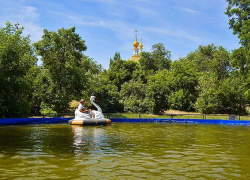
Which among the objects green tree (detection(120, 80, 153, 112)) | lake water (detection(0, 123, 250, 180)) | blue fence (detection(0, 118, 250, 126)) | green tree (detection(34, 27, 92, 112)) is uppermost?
green tree (detection(34, 27, 92, 112))

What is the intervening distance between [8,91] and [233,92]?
28128 mm

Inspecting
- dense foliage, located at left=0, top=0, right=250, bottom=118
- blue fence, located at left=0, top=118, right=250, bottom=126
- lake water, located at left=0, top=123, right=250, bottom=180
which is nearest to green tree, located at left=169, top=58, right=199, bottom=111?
dense foliage, located at left=0, top=0, right=250, bottom=118

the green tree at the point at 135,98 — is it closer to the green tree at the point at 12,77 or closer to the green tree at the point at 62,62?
the green tree at the point at 62,62

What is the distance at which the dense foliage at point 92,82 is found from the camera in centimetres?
2927

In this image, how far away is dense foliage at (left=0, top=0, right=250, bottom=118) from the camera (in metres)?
29.3

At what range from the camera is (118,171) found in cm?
805

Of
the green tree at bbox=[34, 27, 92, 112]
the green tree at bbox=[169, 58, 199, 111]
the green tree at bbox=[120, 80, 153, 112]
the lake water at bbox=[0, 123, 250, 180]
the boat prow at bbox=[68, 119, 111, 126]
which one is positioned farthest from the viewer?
the green tree at bbox=[169, 58, 199, 111]

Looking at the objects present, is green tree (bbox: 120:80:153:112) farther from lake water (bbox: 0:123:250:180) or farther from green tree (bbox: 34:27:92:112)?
lake water (bbox: 0:123:250:180)

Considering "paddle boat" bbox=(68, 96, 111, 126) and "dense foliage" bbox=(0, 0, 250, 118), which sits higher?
"dense foliage" bbox=(0, 0, 250, 118)

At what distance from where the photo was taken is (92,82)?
3944cm

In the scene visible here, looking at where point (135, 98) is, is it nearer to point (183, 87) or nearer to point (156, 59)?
point (183, 87)

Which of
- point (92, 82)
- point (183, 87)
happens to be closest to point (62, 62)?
point (92, 82)

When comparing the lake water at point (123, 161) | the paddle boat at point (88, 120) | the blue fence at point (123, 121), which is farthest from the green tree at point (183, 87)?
the lake water at point (123, 161)

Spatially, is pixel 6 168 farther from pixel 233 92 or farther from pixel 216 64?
pixel 216 64
